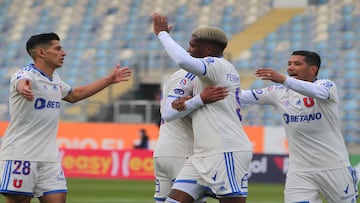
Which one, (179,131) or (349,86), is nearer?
(179,131)

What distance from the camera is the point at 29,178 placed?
9117 millimetres

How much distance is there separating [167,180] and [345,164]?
1.96 m

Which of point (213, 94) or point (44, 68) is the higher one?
point (44, 68)

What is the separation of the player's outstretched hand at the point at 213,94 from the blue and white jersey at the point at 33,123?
5.83 feet

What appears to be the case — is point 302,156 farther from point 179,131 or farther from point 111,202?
point 111,202

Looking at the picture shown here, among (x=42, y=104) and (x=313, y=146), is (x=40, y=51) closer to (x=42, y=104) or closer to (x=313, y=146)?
(x=42, y=104)

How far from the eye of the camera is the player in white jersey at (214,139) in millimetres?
8336

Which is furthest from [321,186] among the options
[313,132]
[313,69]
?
[313,69]

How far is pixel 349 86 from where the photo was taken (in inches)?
1142

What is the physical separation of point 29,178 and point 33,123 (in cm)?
56

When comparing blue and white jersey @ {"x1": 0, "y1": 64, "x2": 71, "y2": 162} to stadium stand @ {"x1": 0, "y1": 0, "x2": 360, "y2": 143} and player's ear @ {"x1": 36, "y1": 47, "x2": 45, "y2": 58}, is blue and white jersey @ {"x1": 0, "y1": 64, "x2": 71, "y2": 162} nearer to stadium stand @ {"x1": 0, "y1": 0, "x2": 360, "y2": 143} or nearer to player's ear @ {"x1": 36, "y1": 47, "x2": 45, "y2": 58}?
player's ear @ {"x1": 36, "y1": 47, "x2": 45, "y2": 58}

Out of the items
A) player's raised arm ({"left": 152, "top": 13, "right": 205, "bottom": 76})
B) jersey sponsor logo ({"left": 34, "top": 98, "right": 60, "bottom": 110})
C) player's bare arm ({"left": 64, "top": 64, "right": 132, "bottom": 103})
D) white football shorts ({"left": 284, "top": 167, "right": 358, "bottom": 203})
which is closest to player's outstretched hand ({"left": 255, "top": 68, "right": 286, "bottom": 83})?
player's raised arm ({"left": 152, "top": 13, "right": 205, "bottom": 76})

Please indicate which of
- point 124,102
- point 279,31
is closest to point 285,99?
point 124,102

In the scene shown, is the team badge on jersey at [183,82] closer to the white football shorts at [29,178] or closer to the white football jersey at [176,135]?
the white football jersey at [176,135]
